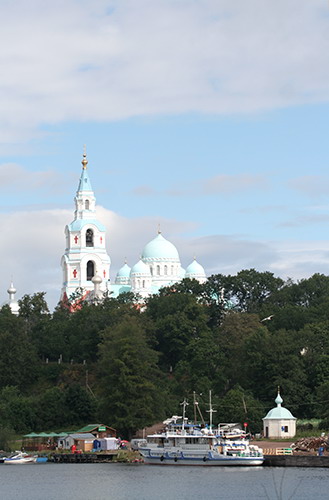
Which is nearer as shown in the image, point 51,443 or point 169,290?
point 51,443

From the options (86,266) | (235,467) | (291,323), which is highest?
(86,266)

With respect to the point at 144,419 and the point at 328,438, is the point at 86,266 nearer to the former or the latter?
the point at 144,419

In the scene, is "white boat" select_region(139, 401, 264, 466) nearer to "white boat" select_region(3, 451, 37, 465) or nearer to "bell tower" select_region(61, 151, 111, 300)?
"white boat" select_region(3, 451, 37, 465)

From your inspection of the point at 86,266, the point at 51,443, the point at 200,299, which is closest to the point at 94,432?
the point at 51,443

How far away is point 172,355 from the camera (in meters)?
130

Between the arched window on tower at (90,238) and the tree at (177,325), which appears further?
the arched window on tower at (90,238)

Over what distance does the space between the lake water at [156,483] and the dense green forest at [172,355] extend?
42.9 feet

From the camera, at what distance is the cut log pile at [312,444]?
93.0m

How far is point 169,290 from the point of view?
5655 inches

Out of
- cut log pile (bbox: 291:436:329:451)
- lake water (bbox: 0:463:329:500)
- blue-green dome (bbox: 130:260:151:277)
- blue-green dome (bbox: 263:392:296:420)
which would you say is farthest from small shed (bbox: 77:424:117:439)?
blue-green dome (bbox: 130:260:151:277)

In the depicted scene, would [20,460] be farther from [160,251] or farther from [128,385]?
[160,251]

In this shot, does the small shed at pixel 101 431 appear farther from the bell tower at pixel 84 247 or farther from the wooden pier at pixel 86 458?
the bell tower at pixel 84 247

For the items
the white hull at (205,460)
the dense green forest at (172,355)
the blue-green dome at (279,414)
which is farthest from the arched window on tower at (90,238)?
the white hull at (205,460)

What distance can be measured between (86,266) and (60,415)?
69.2 meters
